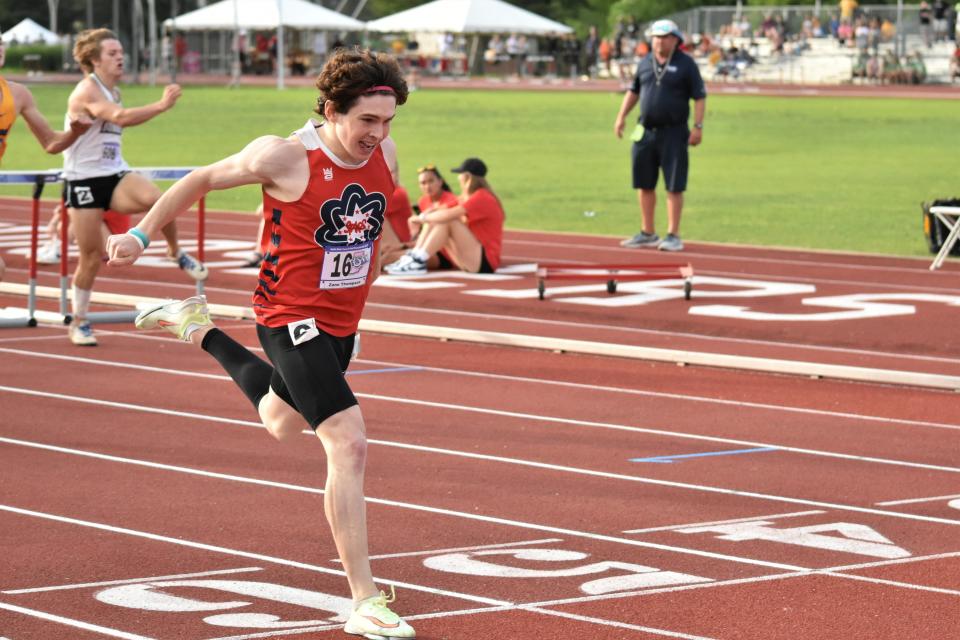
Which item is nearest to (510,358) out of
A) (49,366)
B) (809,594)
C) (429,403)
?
(429,403)

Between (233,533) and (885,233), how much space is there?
43.4ft

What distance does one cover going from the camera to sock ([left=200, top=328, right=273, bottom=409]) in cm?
623

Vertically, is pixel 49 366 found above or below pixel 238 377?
below

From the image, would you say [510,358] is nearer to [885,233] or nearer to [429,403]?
[429,403]

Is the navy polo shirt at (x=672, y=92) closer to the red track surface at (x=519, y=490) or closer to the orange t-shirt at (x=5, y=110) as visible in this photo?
the red track surface at (x=519, y=490)

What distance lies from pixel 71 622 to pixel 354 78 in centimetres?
190

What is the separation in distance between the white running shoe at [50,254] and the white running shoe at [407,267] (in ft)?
10.0

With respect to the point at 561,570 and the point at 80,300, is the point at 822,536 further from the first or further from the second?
the point at 80,300

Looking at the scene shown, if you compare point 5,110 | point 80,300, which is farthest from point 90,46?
point 80,300

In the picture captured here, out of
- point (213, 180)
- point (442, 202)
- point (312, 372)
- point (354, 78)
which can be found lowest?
point (442, 202)

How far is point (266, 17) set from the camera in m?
60.2

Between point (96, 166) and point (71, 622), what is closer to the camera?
point (71, 622)

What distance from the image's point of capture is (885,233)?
19.0 meters

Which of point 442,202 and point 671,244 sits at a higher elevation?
point 442,202
